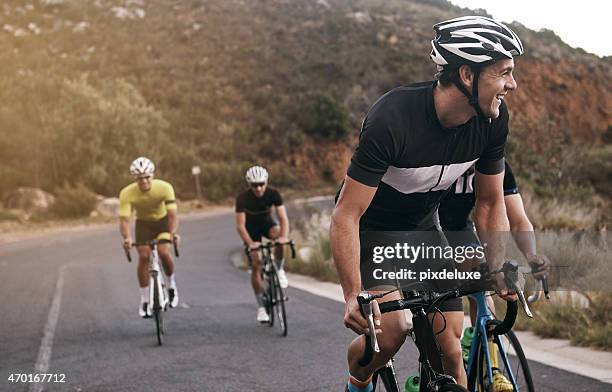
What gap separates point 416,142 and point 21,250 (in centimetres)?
2205

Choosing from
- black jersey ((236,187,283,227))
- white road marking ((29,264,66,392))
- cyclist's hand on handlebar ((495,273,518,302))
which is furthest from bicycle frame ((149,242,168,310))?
cyclist's hand on handlebar ((495,273,518,302))

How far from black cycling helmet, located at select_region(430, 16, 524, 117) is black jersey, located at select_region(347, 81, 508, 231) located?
0.22 metres

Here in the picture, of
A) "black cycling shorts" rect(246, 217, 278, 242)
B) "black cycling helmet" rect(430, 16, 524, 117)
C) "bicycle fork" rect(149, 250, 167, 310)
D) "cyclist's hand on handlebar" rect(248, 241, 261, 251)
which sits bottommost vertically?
"bicycle fork" rect(149, 250, 167, 310)

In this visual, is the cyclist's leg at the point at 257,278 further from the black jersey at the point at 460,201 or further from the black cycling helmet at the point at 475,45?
the black cycling helmet at the point at 475,45

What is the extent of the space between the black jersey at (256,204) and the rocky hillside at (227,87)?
12536mm

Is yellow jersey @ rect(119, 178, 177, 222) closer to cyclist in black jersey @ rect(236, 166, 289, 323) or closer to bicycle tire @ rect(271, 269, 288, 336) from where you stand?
cyclist in black jersey @ rect(236, 166, 289, 323)

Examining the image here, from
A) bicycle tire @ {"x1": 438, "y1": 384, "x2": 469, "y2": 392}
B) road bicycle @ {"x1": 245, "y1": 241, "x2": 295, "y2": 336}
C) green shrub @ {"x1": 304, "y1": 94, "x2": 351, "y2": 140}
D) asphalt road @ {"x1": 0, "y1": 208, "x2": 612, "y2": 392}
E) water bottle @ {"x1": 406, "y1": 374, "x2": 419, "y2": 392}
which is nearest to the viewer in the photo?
bicycle tire @ {"x1": 438, "y1": 384, "x2": 469, "y2": 392}

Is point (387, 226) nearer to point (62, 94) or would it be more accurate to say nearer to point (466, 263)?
point (466, 263)

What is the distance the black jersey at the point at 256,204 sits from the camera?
10.2 m

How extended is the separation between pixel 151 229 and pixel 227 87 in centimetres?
4846

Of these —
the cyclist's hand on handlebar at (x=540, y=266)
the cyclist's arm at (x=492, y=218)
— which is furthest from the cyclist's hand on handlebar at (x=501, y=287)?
the cyclist's arm at (x=492, y=218)

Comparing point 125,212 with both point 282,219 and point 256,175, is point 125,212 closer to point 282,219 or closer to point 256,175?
point 256,175

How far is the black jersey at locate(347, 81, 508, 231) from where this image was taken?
3.45m

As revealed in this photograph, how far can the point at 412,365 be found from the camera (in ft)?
24.8
